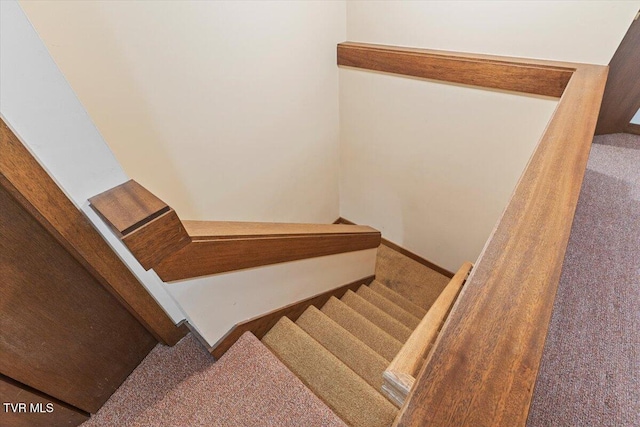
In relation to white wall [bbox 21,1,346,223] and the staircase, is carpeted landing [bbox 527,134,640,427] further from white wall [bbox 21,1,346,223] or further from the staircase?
white wall [bbox 21,1,346,223]

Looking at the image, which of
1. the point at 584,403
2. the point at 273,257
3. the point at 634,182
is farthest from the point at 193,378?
the point at 634,182

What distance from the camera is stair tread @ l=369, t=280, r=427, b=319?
2.41m

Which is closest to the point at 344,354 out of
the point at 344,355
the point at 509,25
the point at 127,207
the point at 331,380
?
the point at 344,355

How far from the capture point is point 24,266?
2.19ft

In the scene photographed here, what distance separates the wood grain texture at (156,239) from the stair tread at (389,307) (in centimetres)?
176

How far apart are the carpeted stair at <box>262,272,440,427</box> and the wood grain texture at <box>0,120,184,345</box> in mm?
569

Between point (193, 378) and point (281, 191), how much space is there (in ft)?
4.57

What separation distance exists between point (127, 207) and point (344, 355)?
115cm

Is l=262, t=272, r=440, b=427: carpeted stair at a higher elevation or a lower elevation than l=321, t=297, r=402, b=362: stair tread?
higher

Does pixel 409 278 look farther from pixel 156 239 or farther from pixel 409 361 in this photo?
pixel 156 239

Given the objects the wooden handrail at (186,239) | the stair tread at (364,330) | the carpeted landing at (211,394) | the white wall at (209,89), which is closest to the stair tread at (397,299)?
the stair tread at (364,330)

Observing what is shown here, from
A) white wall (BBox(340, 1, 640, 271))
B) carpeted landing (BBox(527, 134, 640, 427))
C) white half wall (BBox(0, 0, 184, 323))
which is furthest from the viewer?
white wall (BBox(340, 1, 640, 271))

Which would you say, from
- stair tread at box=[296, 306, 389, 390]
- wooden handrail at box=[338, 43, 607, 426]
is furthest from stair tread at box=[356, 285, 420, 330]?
wooden handrail at box=[338, 43, 607, 426]

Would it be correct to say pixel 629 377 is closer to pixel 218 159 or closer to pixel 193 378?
pixel 193 378
